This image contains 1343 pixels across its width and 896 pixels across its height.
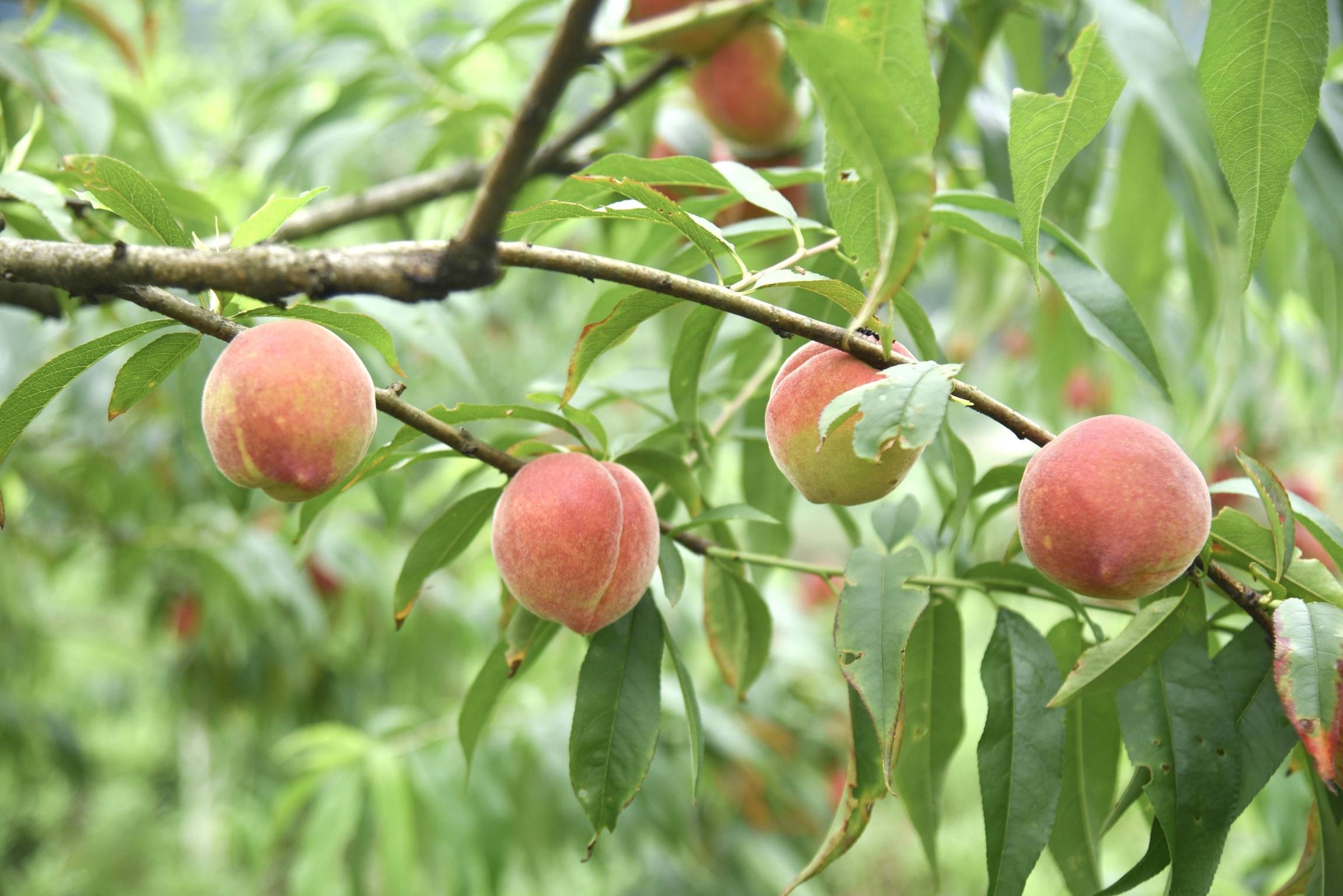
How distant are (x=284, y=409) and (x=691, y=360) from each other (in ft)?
0.81

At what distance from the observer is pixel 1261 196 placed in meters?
0.47

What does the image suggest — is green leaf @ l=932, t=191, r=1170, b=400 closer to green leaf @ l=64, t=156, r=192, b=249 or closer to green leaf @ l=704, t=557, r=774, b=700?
green leaf @ l=704, t=557, r=774, b=700

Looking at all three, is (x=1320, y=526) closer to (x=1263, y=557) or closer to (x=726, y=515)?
(x=1263, y=557)

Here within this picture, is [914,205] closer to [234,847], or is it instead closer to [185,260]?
[185,260]

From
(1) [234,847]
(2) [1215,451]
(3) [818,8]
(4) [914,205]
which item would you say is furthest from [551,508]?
(1) [234,847]

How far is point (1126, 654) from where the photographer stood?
1.62ft

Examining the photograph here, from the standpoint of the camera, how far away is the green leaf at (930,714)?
0.62 metres

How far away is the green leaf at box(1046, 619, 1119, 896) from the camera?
2.00 ft

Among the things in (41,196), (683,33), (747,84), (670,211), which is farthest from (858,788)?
(747,84)

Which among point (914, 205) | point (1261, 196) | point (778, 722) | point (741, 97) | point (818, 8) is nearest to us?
point (914, 205)

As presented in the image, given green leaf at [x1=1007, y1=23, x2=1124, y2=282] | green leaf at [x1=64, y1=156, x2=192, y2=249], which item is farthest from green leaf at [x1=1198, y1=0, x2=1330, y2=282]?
green leaf at [x1=64, y1=156, x2=192, y2=249]

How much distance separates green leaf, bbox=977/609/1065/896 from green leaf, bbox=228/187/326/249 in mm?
426

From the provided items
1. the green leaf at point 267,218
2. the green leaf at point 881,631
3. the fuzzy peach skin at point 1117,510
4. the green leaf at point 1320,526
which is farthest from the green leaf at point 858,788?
the green leaf at point 267,218

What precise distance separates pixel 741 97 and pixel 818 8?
0.20 meters
